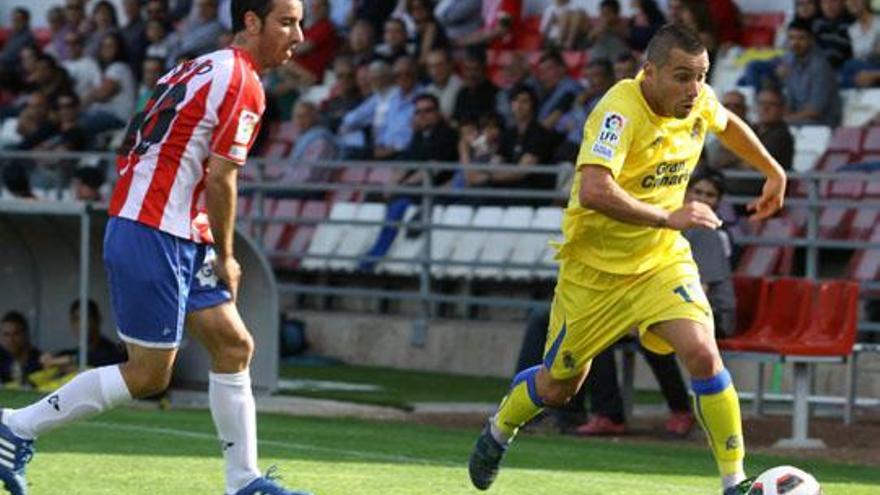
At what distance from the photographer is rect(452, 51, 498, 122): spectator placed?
70.1ft

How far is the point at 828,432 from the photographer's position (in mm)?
15281

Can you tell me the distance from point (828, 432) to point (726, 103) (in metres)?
3.89

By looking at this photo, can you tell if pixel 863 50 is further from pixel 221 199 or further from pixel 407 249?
pixel 221 199

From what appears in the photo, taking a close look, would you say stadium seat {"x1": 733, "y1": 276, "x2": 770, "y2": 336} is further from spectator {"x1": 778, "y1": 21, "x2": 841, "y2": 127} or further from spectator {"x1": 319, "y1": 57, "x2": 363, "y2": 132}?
spectator {"x1": 319, "y1": 57, "x2": 363, "y2": 132}

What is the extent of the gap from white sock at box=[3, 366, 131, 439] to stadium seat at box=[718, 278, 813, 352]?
617 cm

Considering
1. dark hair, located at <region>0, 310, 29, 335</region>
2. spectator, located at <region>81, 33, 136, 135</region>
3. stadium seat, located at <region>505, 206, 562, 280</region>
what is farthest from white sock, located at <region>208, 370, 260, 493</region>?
spectator, located at <region>81, 33, 136, 135</region>

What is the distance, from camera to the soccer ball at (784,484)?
29.9ft

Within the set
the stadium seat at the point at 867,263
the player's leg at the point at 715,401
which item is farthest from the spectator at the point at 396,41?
the player's leg at the point at 715,401

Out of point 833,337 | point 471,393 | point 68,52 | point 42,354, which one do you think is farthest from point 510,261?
point 68,52

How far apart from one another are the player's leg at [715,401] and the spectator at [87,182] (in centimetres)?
1199

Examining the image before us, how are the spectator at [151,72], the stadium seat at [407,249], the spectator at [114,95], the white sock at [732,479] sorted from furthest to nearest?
1. the spectator at [114,95]
2. the spectator at [151,72]
3. the stadium seat at [407,249]
4. the white sock at [732,479]

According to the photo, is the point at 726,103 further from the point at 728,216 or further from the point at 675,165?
the point at 675,165

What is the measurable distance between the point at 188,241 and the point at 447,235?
1143 cm

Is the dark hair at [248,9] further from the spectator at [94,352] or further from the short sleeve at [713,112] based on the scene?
the spectator at [94,352]
